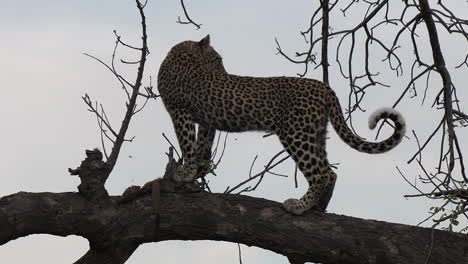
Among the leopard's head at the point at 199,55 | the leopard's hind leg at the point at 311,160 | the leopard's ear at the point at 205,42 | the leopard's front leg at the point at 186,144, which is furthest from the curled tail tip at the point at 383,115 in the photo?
the leopard's ear at the point at 205,42

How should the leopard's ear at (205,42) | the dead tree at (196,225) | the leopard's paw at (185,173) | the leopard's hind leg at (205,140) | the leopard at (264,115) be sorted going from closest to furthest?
the dead tree at (196,225) → the leopard at (264,115) → the leopard's paw at (185,173) → the leopard's hind leg at (205,140) → the leopard's ear at (205,42)

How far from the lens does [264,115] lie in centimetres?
817

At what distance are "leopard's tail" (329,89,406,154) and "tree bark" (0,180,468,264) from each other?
87 centimetres

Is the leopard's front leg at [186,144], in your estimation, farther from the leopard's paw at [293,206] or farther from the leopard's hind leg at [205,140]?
the leopard's paw at [293,206]

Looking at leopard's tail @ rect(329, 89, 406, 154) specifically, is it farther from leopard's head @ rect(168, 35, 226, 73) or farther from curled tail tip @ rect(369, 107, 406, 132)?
leopard's head @ rect(168, 35, 226, 73)

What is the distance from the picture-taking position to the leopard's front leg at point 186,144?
845cm

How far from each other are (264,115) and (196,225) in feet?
4.81

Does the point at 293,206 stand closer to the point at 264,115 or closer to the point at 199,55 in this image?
the point at 264,115

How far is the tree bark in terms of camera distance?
7.00 metres

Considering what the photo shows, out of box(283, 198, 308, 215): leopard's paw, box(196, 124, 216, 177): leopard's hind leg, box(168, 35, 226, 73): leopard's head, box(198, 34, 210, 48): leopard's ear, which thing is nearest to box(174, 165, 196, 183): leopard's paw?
box(196, 124, 216, 177): leopard's hind leg

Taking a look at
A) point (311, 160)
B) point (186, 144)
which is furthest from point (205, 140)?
point (311, 160)

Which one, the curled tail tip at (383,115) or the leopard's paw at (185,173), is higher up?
the curled tail tip at (383,115)

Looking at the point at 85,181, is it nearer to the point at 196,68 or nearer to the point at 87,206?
the point at 87,206

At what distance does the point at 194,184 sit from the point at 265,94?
1.29 m
